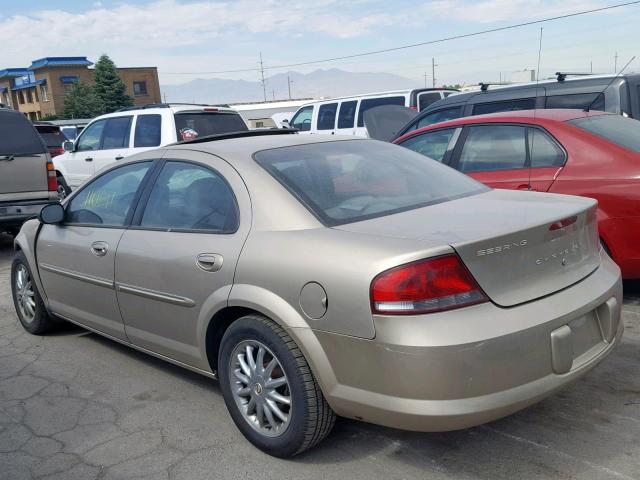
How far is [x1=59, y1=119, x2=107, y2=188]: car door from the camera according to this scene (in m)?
11.4

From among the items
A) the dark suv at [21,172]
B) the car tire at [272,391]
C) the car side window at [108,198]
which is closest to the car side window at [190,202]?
the car side window at [108,198]

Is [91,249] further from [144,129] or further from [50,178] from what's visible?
[144,129]

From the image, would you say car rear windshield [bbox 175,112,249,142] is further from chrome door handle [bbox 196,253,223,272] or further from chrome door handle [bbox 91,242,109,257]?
chrome door handle [bbox 196,253,223,272]

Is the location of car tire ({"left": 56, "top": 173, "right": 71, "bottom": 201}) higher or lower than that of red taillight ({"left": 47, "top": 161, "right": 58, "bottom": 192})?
lower

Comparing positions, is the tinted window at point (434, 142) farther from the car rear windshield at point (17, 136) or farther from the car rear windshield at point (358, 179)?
the car rear windshield at point (17, 136)

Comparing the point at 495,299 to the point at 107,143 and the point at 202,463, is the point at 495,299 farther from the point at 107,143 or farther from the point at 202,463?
the point at 107,143

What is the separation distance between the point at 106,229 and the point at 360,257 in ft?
7.13

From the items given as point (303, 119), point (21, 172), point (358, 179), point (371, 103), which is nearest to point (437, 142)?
point (358, 179)

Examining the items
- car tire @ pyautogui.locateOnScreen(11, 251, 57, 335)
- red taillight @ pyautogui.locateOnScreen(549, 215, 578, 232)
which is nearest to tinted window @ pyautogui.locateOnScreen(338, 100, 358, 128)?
car tire @ pyautogui.locateOnScreen(11, 251, 57, 335)

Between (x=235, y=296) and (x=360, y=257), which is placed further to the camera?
(x=235, y=296)

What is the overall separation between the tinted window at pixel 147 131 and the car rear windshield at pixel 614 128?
6.78 metres

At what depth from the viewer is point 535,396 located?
8.74 feet

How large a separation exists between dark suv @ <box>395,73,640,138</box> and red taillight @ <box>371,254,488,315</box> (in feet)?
16.5

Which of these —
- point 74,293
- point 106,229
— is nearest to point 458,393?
point 106,229
